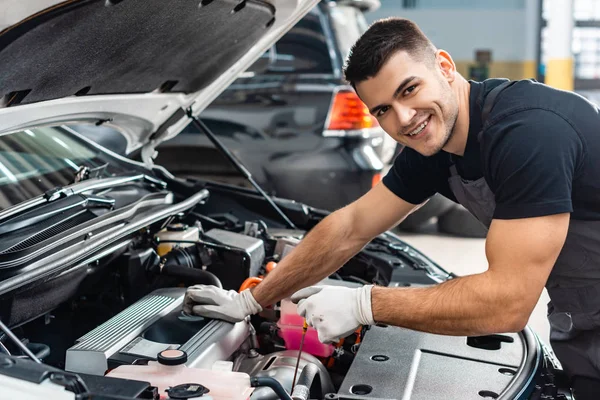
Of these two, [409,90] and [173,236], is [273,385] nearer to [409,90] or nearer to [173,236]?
[409,90]

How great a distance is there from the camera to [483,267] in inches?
172

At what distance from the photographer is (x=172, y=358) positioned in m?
1.45

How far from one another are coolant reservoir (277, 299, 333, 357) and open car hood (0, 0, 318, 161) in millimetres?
775

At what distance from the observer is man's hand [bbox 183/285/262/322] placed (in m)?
1.78

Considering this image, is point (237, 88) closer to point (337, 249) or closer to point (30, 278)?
point (337, 249)

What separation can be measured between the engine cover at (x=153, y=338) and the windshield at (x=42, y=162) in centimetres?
44

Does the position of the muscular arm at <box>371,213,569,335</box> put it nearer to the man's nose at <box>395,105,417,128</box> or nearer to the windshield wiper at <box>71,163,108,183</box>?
the man's nose at <box>395,105,417,128</box>

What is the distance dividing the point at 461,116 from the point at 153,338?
93 centimetres

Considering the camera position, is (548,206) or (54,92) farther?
(54,92)

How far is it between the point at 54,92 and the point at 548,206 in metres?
1.21

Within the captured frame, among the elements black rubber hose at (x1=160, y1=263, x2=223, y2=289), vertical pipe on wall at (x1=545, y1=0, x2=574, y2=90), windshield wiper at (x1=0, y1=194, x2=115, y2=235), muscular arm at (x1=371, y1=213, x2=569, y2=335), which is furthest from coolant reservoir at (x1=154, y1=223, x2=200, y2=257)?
vertical pipe on wall at (x1=545, y1=0, x2=574, y2=90)

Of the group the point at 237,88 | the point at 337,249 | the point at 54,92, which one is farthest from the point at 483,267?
the point at 54,92

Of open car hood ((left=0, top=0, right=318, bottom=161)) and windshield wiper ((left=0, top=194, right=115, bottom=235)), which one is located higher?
open car hood ((left=0, top=0, right=318, bottom=161))

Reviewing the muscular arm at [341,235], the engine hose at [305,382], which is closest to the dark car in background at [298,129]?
the muscular arm at [341,235]
